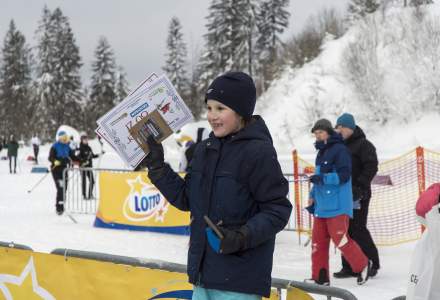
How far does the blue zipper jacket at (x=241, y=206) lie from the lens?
2406 millimetres

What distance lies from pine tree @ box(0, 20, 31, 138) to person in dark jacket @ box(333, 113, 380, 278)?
2284 inches

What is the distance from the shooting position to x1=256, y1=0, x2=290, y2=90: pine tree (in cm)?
6062

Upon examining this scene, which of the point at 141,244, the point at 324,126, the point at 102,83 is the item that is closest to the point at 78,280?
the point at 324,126

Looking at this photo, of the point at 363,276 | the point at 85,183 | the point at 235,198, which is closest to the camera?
the point at 235,198

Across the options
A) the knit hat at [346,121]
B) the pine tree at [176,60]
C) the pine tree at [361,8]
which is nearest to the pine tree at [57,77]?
the pine tree at [176,60]

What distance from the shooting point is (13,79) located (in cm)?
6119

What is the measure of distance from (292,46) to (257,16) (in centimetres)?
540

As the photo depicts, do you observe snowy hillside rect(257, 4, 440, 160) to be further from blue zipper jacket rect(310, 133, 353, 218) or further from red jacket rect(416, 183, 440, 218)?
red jacket rect(416, 183, 440, 218)

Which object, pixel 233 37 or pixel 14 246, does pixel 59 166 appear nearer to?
pixel 14 246

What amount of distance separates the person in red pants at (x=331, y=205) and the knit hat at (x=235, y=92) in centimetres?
331

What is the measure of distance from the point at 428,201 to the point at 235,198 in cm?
105

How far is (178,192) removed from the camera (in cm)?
276

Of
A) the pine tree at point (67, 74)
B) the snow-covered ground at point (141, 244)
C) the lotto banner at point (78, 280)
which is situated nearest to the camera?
the lotto banner at point (78, 280)

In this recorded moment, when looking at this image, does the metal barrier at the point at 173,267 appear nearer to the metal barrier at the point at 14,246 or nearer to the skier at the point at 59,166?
the metal barrier at the point at 14,246
